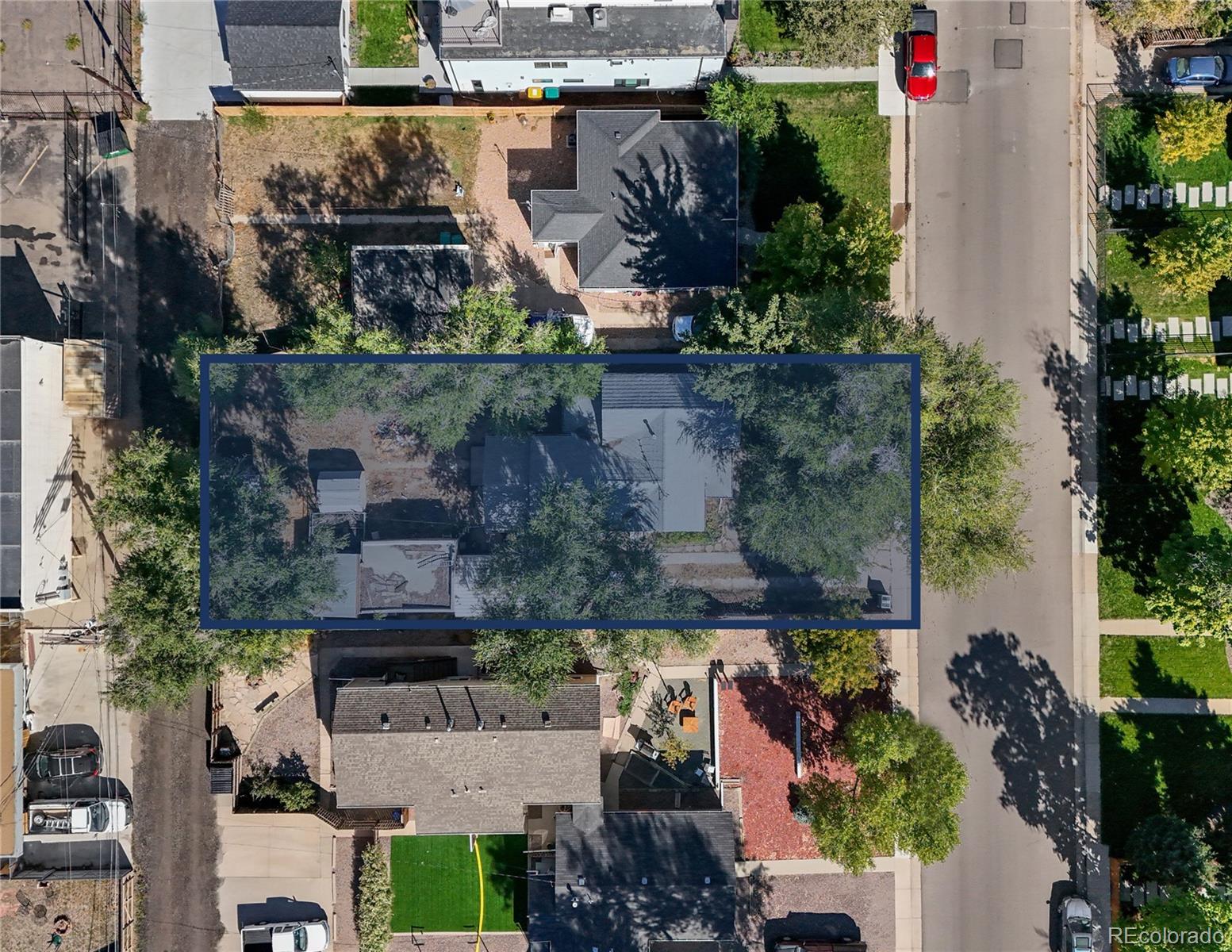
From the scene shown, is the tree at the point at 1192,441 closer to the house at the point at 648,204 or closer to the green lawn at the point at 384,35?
the house at the point at 648,204

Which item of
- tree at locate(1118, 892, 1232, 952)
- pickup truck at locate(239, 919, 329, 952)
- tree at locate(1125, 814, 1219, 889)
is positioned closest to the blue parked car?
tree at locate(1125, 814, 1219, 889)

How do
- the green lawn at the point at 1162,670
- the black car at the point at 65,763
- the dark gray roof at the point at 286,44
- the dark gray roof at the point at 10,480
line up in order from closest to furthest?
the dark gray roof at the point at 10,480 → the dark gray roof at the point at 286,44 → the black car at the point at 65,763 → the green lawn at the point at 1162,670

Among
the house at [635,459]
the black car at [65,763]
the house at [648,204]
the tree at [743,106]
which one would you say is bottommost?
the black car at [65,763]

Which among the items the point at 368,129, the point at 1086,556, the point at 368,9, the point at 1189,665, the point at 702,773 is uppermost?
the point at 368,9

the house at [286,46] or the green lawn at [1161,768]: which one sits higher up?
the house at [286,46]

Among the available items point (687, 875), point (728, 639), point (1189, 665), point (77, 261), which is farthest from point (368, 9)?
point (1189, 665)

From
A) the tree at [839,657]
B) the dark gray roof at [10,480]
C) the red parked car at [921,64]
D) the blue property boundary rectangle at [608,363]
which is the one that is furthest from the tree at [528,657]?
the red parked car at [921,64]

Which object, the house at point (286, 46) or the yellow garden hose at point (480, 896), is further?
the yellow garden hose at point (480, 896)

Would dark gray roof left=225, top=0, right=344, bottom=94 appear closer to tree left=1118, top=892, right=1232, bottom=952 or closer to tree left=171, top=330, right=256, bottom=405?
tree left=171, top=330, right=256, bottom=405

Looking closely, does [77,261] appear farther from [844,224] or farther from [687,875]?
[687,875]
